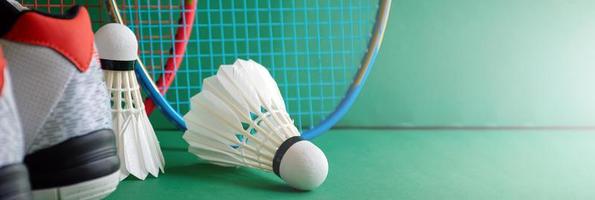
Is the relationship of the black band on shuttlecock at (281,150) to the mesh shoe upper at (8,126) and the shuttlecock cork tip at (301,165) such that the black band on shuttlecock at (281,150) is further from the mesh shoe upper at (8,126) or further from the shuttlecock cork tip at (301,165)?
the mesh shoe upper at (8,126)

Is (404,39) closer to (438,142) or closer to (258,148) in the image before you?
→ (438,142)

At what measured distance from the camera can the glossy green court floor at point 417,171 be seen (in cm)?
132

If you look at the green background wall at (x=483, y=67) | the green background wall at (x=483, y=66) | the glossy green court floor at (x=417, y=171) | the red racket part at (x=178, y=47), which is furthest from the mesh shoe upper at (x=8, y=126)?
the green background wall at (x=483, y=66)

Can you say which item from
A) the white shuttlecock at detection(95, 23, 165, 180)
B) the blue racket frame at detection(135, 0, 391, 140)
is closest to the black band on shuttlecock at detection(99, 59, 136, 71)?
the white shuttlecock at detection(95, 23, 165, 180)

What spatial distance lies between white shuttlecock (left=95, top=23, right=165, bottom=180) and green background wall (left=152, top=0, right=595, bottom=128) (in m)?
0.59

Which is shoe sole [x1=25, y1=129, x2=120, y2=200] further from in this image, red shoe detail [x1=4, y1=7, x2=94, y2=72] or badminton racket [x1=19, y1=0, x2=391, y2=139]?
badminton racket [x1=19, y1=0, x2=391, y2=139]

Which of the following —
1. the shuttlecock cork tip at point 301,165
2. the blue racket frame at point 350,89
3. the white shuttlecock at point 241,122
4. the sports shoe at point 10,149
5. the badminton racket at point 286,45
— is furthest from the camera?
the badminton racket at point 286,45

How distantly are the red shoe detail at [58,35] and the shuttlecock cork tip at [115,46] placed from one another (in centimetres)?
25

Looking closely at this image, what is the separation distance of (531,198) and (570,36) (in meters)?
0.94

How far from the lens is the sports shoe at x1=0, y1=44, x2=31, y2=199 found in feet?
2.87

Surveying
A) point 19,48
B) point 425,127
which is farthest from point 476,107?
point 19,48

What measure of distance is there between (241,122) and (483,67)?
3.19 ft

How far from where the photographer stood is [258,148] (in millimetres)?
1392

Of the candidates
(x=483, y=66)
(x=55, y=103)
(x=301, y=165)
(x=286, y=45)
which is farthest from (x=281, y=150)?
(x=483, y=66)
